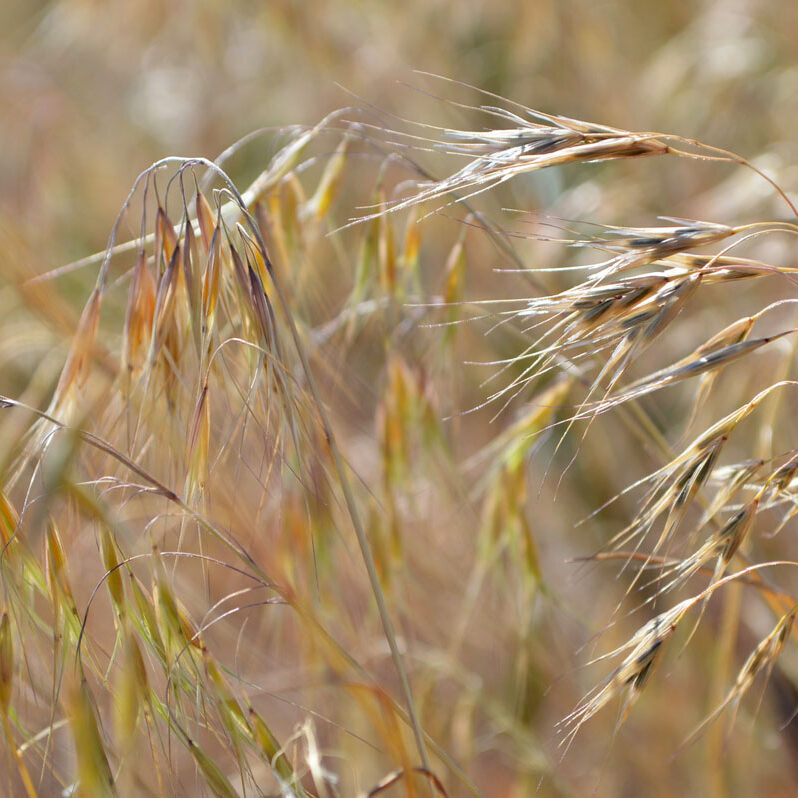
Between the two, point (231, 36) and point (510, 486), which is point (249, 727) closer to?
point (510, 486)

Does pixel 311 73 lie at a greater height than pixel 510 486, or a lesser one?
greater

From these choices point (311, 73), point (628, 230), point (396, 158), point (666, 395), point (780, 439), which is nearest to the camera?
point (628, 230)

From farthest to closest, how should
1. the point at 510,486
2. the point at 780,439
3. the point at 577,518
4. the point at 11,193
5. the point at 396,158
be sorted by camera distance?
the point at 11,193
the point at 577,518
the point at 780,439
the point at 510,486
the point at 396,158

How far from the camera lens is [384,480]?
2.45 ft

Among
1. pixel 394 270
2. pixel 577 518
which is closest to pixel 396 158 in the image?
pixel 394 270

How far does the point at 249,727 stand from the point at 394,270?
322 mm

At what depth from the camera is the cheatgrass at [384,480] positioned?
437mm

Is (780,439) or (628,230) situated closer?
(628,230)

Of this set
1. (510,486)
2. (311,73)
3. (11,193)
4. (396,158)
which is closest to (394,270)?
(396,158)

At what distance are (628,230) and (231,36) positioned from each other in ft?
4.13

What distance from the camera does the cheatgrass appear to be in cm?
44

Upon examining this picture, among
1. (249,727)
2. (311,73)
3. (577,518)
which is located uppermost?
(311,73)

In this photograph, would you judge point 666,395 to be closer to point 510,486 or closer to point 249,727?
point 510,486

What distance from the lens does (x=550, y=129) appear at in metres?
0.44
